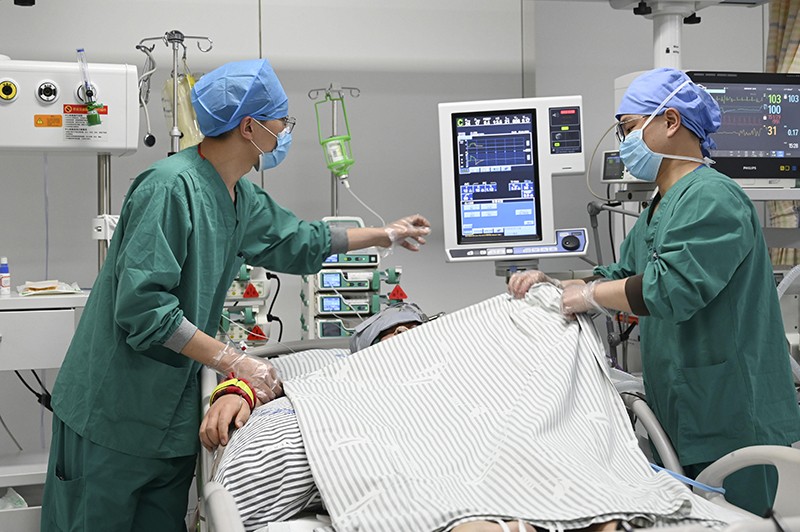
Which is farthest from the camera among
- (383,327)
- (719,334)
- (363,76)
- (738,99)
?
(363,76)

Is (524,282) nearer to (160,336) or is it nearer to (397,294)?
(160,336)

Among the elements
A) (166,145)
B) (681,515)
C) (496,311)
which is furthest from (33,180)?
(681,515)

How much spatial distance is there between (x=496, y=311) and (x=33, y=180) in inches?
105

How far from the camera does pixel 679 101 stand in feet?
7.05

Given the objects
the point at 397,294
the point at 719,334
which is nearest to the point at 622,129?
the point at 719,334

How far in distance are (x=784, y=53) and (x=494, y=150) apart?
214 centimetres

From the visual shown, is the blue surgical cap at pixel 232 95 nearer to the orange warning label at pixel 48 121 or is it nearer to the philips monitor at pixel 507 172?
the orange warning label at pixel 48 121

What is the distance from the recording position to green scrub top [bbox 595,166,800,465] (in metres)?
1.88

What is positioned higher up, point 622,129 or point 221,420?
point 622,129

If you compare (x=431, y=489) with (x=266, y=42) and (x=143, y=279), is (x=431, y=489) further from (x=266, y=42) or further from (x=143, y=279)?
(x=266, y=42)

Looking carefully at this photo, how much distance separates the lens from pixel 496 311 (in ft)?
7.11

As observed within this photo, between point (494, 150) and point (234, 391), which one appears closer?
point (234, 391)

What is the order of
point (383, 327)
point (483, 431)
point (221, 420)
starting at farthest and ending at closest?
1. point (383, 327)
2. point (221, 420)
3. point (483, 431)

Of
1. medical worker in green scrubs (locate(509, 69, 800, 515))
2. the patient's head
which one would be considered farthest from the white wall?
medical worker in green scrubs (locate(509, 69, 800, 515))
